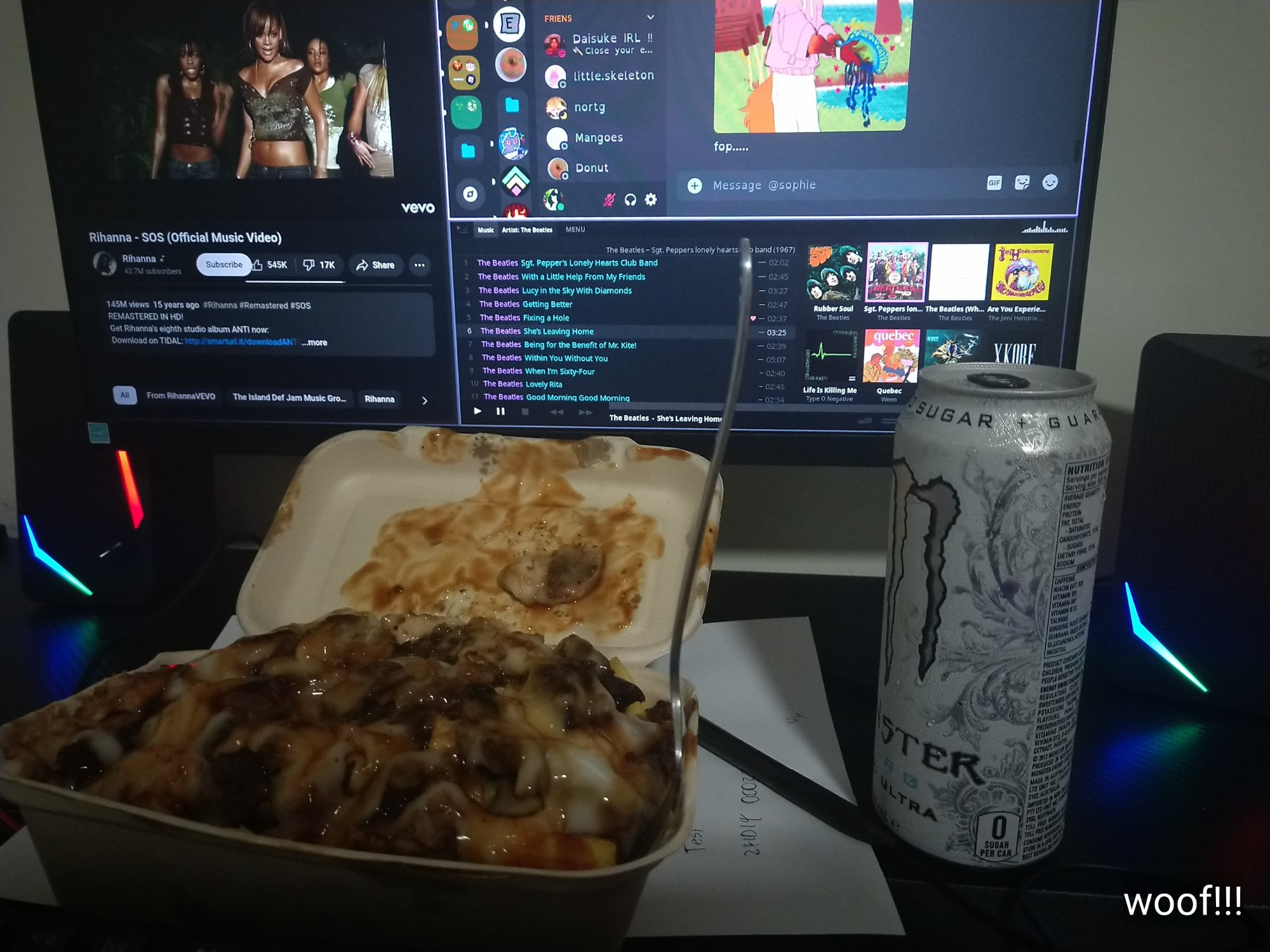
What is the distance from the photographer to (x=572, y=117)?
535mm

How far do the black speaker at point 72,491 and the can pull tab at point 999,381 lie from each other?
21.0 inches

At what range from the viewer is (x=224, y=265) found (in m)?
0.57

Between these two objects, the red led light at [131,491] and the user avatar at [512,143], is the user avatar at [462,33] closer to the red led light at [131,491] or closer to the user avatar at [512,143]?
the user avatar at [512,143]

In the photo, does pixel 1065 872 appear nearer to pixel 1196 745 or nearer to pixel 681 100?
pixel 1196 745

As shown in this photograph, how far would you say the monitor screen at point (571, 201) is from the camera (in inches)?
20.4

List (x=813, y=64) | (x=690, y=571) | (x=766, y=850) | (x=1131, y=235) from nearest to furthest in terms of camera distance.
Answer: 1. (x=690, y=571)
2. (x=766, y=850)
3. (x=813, y=64)
4. (x=1131, y=235)

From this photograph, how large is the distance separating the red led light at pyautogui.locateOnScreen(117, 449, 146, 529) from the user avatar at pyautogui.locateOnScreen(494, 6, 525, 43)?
15.2 inches

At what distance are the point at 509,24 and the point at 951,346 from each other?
0.33 meters

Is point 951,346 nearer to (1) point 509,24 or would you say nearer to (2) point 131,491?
(1) point 509,24

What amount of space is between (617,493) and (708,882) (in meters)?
0.26

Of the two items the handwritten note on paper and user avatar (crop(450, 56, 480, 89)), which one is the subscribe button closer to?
user avatar (crop(450, 56, 480, 89))

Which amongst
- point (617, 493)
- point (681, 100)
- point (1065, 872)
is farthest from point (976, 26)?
point (1065, 872)

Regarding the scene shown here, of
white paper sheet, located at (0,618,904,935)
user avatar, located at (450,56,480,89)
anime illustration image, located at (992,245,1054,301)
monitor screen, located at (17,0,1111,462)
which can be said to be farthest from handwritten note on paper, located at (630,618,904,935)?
user avatar, located at (450,56,480,89)

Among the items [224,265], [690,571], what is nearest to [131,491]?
[224,265]
